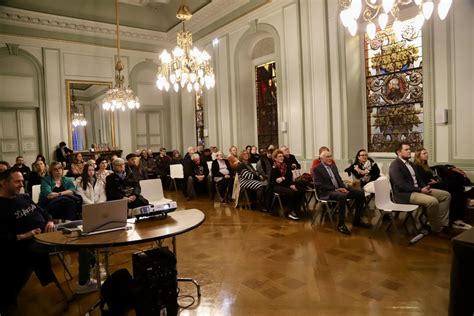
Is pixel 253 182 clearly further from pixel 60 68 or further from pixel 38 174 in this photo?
pixel 60 68

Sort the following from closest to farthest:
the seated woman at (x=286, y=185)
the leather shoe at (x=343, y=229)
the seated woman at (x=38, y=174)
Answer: the leather shoe at (x=343, y=229) → the seated woman at (x=38, y=174) → the seated woman at (x=286, y=185)

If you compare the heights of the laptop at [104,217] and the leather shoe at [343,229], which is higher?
the laptop at [104,217]

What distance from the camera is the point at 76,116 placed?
10656mm

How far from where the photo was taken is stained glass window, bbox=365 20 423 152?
20.8ft

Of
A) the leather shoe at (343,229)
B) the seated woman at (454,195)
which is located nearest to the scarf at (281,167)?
the leather shoe at (343,229)

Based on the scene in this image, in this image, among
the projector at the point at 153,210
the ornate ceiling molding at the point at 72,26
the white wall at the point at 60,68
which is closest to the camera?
the projector at the point at 153,210

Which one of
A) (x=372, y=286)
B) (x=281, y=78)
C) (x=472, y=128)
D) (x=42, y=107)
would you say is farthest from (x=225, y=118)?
(x=372, y=286)

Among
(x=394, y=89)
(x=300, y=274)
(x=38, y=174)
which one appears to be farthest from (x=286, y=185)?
(x=38, y=174)

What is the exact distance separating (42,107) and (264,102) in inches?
263

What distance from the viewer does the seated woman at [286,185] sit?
571 centimetres

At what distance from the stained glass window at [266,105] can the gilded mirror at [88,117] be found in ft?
16.5

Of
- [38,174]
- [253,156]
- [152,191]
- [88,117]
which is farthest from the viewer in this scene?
[88,117]

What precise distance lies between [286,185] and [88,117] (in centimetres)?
774

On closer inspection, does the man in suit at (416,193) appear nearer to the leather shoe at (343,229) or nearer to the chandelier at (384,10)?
the leather shoe at (343,229)
